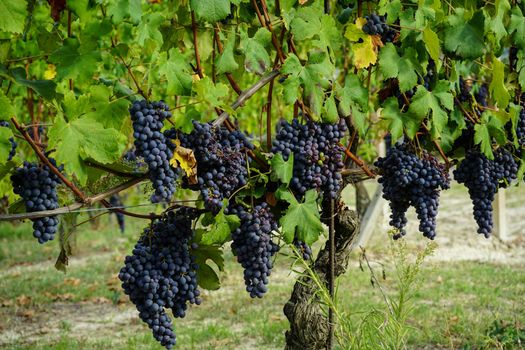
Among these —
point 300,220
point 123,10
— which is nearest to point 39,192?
point 123,10

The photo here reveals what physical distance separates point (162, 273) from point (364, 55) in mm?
1189

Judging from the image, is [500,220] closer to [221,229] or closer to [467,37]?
[467,37]

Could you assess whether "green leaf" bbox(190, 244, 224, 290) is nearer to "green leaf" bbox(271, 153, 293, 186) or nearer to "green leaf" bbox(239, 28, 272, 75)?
"green leaf" bbox(271, 153, 293, 186)

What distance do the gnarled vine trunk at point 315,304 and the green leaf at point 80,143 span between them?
1.23 meters

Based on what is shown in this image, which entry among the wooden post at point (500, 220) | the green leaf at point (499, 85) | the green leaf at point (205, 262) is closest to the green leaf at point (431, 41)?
the green leaf at point (499, 85)

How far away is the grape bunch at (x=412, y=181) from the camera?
3121 millimetres

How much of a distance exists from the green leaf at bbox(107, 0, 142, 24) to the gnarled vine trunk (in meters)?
1.41

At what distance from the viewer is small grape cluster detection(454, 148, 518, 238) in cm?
339

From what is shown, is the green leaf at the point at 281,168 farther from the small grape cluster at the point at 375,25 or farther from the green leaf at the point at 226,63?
the small grape cluster at the point at 375,25

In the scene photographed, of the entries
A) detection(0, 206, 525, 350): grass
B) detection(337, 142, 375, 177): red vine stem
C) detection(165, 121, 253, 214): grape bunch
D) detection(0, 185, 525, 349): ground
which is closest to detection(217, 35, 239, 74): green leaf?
detection(165, 121, 253, 214): grape bunch

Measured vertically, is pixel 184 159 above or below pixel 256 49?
below

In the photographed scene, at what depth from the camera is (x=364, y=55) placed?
2918 millimetres

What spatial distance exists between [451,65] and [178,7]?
1259mm

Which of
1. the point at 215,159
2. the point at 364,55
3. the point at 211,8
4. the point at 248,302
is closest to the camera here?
the point at 211,8
